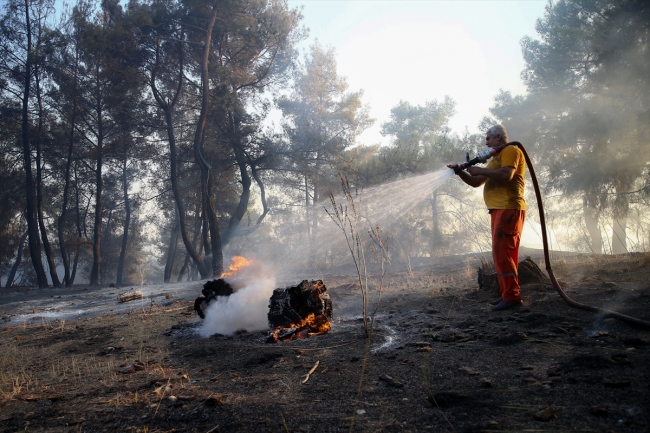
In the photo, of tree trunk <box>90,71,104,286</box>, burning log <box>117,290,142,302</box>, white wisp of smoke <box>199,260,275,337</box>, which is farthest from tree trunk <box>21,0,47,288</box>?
white wisp of smoke <box>199,260,275,337</box>

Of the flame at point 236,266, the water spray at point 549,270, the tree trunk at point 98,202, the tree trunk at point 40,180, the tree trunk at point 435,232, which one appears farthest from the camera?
the tree trunk at point 435,232

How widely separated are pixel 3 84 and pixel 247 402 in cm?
2317

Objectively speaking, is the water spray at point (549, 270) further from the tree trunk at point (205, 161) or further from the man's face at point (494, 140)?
the tree trunk at point (205, 161)

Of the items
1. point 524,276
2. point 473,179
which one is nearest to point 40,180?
point 473,179

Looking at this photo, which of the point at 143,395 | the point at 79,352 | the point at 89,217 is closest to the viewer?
the point at 143,395

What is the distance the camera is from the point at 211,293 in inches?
280

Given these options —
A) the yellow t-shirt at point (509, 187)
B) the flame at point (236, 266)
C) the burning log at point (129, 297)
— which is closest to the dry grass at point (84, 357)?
the flame at point (236, 266)

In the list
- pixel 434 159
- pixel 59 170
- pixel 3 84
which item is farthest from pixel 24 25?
pixel 434 159

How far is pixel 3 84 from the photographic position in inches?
752

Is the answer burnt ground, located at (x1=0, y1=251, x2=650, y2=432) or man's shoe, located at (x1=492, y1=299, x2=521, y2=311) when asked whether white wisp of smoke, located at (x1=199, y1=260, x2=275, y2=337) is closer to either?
burnt ground, located at (x1=0, y1=251, x2=650, y2=432)

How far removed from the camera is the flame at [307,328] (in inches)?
204

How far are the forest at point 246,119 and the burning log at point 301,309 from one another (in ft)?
31.4

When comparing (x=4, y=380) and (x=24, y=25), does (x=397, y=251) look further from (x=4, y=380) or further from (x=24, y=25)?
(x=24, y=25)

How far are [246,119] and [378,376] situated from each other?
17579 millimetres
